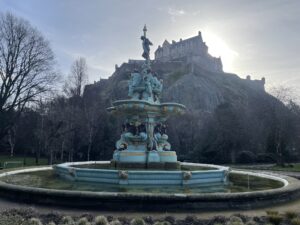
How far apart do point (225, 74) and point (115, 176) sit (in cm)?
9760

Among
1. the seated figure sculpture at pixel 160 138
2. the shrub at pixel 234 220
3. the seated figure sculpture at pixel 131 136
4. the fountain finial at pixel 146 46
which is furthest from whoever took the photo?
the fountain finial at pixel 146 46

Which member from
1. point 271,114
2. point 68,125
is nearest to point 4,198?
point 68,125

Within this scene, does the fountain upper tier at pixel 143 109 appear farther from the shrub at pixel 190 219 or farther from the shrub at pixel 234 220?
the shrub at pixel 234 220

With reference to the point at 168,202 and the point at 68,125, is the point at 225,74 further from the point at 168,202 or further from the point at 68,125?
the point at 168,202

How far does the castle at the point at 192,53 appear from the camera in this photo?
107 m

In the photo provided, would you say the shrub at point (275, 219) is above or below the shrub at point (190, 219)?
above

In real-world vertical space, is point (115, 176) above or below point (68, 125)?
below

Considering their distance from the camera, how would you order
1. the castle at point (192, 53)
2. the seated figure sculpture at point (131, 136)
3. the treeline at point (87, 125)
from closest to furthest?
the seated figure sculpture at point (131, 136)
the treeline at point (87, 125)
the castle at point (192, 53)

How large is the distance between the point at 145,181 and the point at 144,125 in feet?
18.6

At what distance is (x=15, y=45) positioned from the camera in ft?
91.2

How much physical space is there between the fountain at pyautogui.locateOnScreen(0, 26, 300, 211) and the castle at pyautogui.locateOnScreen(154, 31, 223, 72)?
8517cm

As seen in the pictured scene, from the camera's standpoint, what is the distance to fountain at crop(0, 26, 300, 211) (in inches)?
346

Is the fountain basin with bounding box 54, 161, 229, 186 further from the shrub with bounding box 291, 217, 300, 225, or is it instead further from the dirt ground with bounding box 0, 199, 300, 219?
the shrub with bounding box 291, 217, 300, 225

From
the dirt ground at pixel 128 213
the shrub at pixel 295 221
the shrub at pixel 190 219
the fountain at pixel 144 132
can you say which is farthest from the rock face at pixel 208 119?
the shrub at pixel 190 219
